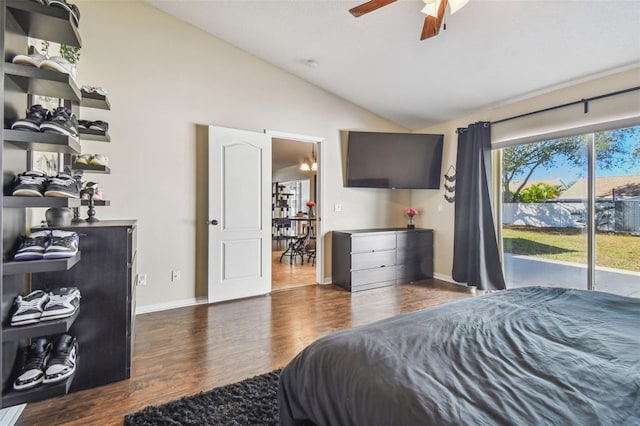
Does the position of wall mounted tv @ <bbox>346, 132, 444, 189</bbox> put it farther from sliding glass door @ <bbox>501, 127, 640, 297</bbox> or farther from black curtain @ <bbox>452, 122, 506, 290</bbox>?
sliding glass door @ <bbox>501, 127, 640, 297</bbox>

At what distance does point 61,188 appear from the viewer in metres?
1.56

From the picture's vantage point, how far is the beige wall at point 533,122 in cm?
290

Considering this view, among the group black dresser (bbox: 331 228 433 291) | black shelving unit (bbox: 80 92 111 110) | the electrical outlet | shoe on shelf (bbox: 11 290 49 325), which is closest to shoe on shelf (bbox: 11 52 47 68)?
black shelving unit (bbox: 80 92 111 110)

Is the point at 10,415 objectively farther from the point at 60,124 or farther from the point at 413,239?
the point at 413,239

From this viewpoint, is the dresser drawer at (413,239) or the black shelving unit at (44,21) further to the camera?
the dresser drawer at (413,239)

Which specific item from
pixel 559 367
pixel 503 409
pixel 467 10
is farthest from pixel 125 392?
pixel 467 10

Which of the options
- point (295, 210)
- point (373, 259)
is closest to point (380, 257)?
point (373, 259)

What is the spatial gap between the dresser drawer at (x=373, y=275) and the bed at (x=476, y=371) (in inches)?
102

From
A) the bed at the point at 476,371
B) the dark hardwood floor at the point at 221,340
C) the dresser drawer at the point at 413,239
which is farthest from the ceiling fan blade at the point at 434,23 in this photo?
the dresser drawer at the point at 413,239

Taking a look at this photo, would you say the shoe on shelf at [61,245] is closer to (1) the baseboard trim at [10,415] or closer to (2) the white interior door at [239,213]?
(1) the baseboard trim at [10,415]

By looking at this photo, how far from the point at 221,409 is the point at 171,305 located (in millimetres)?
2032

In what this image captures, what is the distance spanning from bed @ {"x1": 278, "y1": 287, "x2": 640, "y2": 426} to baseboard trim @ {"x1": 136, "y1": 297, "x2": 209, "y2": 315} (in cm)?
260

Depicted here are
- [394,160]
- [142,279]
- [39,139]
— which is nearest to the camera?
[39,139]

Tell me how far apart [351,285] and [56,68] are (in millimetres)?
3518
